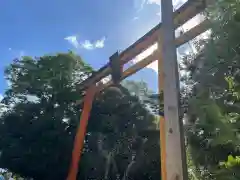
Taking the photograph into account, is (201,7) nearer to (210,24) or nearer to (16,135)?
(210,24)

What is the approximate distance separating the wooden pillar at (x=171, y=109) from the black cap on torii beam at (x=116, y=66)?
432 centimetres

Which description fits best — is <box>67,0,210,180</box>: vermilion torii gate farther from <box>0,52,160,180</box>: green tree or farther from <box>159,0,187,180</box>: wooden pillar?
<box>0,52,160,180</box>: green tree

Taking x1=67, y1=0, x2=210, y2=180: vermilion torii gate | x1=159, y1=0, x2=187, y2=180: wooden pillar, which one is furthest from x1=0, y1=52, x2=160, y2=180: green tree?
x1=159, y1=0, x2=187, y2=180: wooden pillar

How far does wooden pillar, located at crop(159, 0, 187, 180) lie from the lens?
2.58 m

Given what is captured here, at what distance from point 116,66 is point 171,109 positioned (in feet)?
16.4

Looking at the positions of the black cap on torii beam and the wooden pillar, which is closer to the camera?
the wooden pillar

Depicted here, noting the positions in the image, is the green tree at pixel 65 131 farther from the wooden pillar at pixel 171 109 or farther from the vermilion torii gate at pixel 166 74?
the wooden pillar at pixel 171 109

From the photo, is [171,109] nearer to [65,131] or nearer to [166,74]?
[166,74]

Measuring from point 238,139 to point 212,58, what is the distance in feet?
3.23

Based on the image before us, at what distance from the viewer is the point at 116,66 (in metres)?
7.69

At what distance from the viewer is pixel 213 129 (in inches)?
89.8

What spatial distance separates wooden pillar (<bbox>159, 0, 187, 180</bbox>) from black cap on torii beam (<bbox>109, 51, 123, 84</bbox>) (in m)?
4.32

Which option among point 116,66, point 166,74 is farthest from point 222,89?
point 116,66

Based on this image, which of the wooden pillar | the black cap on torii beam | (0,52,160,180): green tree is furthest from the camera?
(0,52,160,180): green tree
